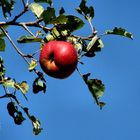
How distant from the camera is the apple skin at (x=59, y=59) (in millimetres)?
3422

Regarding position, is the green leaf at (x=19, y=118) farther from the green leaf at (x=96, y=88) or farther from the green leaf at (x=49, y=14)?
the green leaf at (x=49, y=14)

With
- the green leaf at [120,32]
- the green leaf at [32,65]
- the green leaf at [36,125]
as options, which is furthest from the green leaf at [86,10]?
the green leaf at [36,125]

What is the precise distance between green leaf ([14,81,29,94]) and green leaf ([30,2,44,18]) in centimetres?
53

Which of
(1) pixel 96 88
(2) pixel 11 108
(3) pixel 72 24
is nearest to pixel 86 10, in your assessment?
(3) pixel 72 24

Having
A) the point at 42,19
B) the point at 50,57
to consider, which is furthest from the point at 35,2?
the point at 50,57

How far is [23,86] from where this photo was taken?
3.76m

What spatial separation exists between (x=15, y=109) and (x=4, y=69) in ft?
1.12

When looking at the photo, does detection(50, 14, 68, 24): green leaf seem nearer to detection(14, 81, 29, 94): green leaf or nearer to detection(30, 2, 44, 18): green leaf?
detection(30, 2, 44, 18): green leaf

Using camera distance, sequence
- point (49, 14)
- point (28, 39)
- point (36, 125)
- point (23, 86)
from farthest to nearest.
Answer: point (36, 125) → point (23, 86) → point (28, 39) → point (49, 14)

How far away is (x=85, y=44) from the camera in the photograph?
140 inches

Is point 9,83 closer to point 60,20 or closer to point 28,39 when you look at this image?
point 28,39

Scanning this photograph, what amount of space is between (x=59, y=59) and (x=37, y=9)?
393 millimetres

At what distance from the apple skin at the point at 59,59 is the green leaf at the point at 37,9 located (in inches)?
8.9

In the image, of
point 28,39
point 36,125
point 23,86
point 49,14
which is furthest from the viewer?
point 36,125
